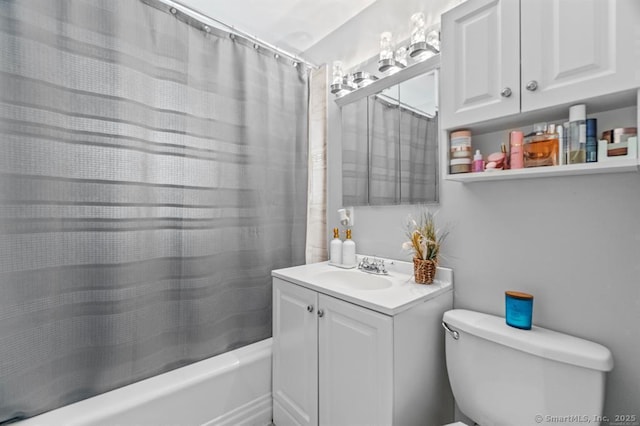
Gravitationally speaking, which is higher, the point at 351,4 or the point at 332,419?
the point at 351,4

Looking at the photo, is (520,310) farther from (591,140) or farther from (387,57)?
(387,57)

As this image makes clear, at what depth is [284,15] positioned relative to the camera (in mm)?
1739

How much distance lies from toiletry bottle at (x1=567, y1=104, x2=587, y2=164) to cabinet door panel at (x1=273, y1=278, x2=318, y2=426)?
104 centimetres

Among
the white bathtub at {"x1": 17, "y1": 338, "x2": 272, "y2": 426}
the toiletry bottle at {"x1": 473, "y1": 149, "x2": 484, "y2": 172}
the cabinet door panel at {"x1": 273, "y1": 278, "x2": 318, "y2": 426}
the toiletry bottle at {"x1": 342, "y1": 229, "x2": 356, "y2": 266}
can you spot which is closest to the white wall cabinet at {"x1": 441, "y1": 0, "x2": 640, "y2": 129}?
the toiletry bottle at {"x1": 473, "y1": 149, "x2": 484, "y2": 172}

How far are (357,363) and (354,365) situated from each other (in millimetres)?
21

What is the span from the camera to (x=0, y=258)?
3.36 feet

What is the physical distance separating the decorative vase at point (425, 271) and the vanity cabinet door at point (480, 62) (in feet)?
1.90

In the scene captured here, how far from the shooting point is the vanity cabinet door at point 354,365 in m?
0.99

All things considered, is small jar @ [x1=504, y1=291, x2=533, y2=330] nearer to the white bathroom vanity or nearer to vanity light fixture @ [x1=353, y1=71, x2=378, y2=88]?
the white bathroom vanity

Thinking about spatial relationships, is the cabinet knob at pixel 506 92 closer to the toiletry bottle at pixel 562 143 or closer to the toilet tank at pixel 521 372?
the toiletry bottle at pixel 562 143

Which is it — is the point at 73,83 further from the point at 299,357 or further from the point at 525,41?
the point at 525,41

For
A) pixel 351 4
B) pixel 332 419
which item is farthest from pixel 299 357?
pixel 351 4

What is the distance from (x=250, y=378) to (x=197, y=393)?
0.27m

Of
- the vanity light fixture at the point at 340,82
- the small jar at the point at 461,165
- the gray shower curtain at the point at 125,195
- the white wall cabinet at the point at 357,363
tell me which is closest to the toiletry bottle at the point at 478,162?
the small jar at the point at 461,165
